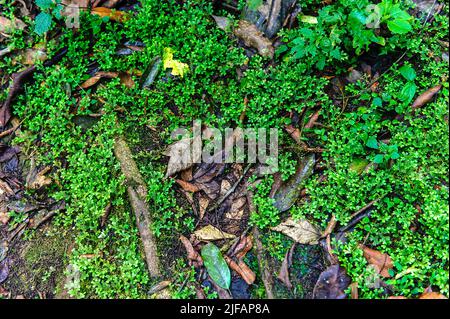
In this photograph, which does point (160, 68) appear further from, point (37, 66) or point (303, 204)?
point (303, 204)

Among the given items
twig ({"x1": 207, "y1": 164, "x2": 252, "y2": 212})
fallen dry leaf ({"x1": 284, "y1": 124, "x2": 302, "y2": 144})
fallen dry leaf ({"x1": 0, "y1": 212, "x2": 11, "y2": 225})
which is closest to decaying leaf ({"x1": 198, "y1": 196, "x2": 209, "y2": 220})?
twig ({"x1": 207, "y1": 164, "x2": 252, "y2": 212})

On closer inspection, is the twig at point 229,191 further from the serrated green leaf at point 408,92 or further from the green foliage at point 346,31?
the serrated green leaf at point 408,92

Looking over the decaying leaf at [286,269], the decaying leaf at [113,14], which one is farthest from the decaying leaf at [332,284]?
the decaying leaf at [113,14]

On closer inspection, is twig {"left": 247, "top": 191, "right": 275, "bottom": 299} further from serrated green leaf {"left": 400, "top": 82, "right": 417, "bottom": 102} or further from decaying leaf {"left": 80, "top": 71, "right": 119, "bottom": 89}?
decaying leaf {"left": 80, "top": 71, "right": 119, "bottom": 89}

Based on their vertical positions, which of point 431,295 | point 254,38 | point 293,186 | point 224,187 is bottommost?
point 224,187

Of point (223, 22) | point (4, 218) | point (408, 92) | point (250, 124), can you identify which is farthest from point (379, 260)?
point (4, 218)

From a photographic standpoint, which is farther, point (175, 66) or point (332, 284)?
point (175, 66)

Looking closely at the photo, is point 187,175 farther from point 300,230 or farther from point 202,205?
point 300,230

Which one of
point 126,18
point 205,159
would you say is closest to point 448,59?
point 205,159
